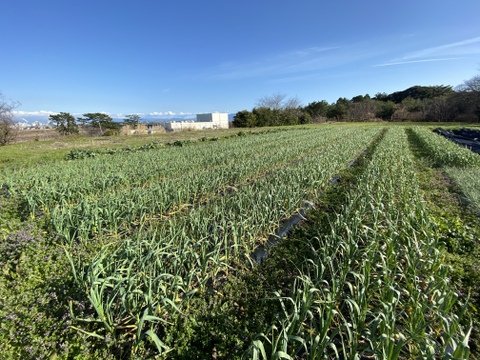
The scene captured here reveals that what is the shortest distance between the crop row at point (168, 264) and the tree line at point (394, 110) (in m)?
38.4

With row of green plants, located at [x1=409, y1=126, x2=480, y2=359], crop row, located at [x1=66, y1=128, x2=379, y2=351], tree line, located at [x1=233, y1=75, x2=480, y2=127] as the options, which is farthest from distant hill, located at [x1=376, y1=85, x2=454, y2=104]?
crop row, located at [x1=66, y1=128, x2=379, y2=351]

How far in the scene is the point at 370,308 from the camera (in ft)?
7.07

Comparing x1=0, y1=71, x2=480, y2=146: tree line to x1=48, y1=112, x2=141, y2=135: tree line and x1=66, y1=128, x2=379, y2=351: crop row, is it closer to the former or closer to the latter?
x1=48, y1=112, x2=141, y2=135: tree line

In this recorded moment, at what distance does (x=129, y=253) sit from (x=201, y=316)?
0.88m

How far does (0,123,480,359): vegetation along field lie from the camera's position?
164cm

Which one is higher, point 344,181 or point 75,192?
point 75,192

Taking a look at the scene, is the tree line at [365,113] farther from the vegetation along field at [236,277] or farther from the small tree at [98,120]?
the vegetation along field at [236,277]

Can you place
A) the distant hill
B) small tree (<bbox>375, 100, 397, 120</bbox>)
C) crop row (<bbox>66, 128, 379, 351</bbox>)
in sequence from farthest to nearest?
the distant hill
small tree (<bbox>375, 100, 397, 120</bbox>)
crop row (<bbox>66, 128, 379, 351</bbox>)

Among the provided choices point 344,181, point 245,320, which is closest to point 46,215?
point 245,320

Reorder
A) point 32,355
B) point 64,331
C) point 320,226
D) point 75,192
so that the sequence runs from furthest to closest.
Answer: point 75,192 < point 320,226 < point 64,331 < point 32,355

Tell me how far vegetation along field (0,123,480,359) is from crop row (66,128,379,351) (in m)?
0.02

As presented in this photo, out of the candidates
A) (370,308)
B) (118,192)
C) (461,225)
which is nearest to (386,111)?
(461,225)

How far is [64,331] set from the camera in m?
1.71

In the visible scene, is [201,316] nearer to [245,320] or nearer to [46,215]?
[245,320]
